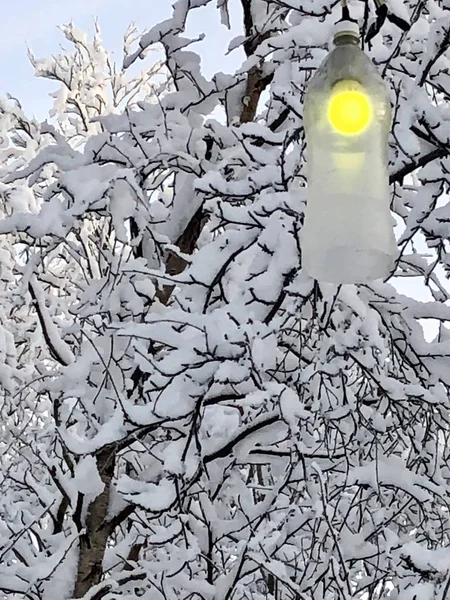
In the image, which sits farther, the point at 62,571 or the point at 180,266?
the point at 180,266

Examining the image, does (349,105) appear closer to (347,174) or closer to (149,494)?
(347,174)

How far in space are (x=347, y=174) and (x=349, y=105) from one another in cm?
13

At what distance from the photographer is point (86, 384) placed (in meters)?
3.43

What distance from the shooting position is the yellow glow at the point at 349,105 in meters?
1.24

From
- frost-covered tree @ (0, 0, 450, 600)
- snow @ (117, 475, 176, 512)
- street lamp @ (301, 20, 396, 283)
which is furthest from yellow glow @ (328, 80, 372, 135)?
snow @ (117, 475, 176, 512)

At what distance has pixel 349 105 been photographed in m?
1.24

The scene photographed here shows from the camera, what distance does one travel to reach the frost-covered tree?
2400 millimetres

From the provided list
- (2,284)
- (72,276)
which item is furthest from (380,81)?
(72,276)

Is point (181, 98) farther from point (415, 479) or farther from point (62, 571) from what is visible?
point (62, 571)

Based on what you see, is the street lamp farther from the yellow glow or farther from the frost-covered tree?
the frost-covered tree

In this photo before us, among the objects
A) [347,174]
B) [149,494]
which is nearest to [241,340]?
[149,494]

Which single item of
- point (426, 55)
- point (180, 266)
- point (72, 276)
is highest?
point (72, 276)

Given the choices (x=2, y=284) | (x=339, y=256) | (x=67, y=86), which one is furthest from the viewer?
(x=2, y=284)

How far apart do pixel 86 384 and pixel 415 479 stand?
4.98ft
